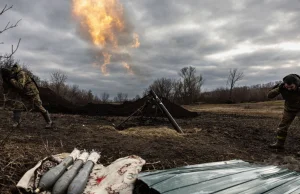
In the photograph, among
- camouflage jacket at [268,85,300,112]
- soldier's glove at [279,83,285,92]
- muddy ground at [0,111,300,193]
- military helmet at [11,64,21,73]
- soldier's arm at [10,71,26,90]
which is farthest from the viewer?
military helmet at [11,64,21,73]

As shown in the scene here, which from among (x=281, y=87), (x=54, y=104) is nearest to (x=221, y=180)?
(x=281, y=87)

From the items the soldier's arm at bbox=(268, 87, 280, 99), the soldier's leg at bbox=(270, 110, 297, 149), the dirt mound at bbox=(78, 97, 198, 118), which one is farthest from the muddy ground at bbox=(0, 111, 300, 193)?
the dirt mound at bbox=(78, 97, 198, 118)

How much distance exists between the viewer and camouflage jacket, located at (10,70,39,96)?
316 inches

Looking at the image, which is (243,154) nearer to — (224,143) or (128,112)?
(224,143)

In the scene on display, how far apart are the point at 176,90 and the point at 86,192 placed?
66766mm

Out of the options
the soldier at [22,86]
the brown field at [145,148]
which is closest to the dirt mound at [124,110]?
the brown field at [145,148]

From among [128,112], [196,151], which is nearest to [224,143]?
[196,151]

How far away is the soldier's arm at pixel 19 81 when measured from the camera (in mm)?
7968

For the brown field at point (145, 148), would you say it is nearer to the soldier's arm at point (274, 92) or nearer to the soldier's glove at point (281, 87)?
the soldier's arm at point (274, 92)

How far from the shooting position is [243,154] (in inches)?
259

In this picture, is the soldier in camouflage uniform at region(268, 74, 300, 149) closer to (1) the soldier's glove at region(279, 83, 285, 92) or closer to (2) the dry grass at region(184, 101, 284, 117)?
(1) the soldier's glove at region(279, 83, 285, 92)

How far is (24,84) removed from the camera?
8.18 m

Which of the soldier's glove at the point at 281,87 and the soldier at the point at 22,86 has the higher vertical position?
the soldier at the point at 22,86

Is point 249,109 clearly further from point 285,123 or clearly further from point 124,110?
point 285,123
